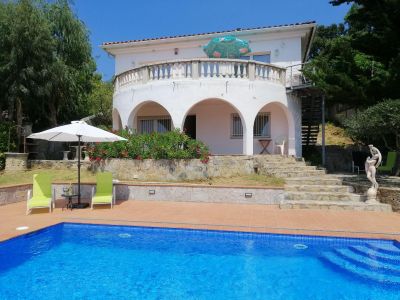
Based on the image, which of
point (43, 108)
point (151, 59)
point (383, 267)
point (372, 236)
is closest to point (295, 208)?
point (372, 236)

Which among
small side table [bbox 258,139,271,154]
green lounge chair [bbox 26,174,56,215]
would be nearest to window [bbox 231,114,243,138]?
small side table [bbox 258,139,271,154]

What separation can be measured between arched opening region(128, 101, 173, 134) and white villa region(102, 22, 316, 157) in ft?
0.21

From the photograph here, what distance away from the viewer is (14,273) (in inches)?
247

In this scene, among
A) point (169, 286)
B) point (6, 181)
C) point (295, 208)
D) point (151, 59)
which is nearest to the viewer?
point (169, 286)

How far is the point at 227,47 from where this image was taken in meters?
17.8

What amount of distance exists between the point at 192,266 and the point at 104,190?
6.20 metres

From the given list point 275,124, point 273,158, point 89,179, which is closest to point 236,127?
point 275,124

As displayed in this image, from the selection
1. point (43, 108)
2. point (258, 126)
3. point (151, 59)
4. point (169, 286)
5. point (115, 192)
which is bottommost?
point (169, 286)

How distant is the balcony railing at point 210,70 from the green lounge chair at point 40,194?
8313 mm

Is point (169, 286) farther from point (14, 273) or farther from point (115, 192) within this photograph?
point (115, 192)

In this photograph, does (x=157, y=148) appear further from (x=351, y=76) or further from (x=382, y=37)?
(x=382, y=37)

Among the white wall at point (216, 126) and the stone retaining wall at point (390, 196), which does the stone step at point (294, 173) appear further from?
the white wall at point (216, 126)

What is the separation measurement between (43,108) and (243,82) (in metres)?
13.9

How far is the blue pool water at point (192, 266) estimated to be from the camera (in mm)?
5625
